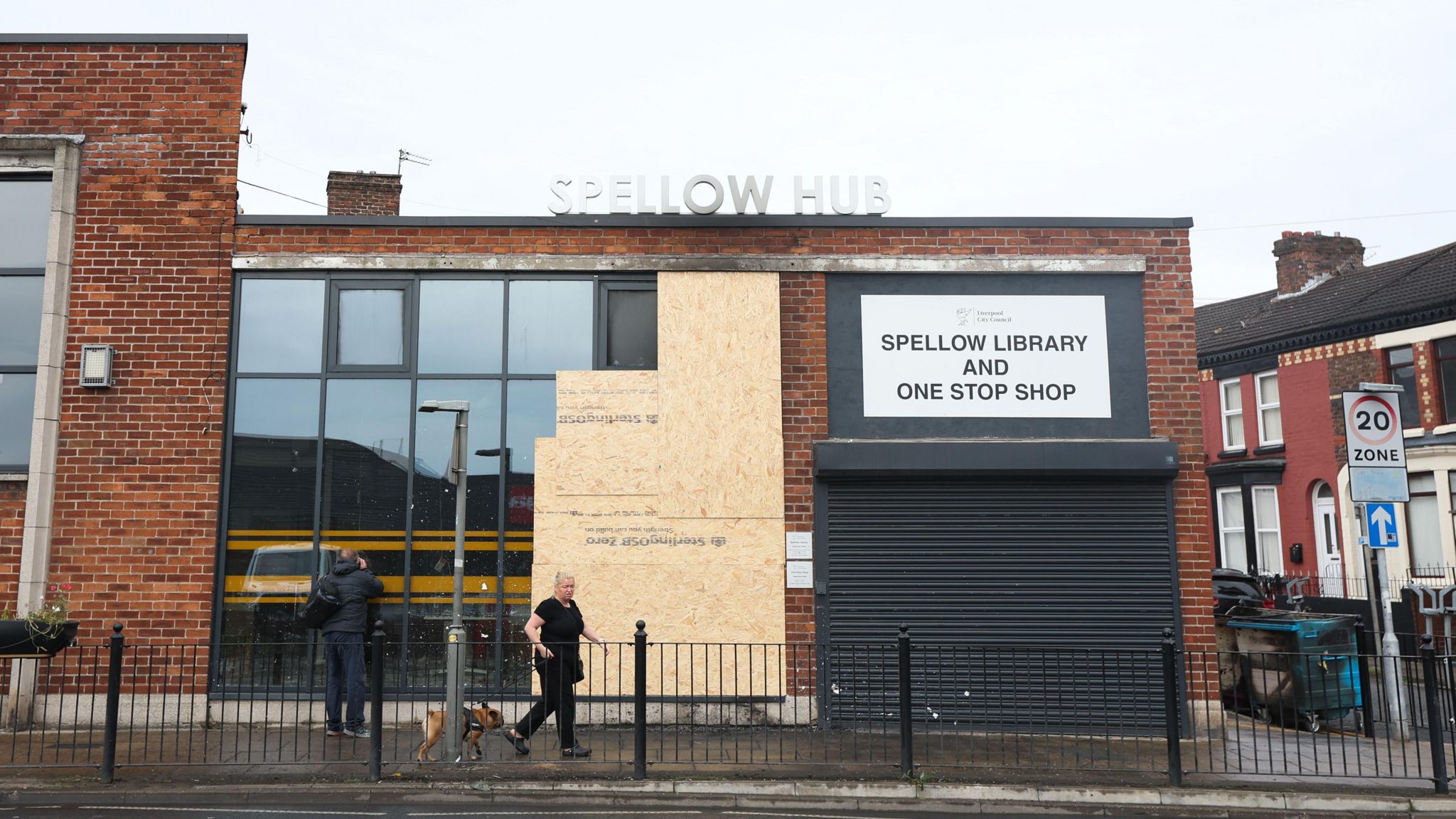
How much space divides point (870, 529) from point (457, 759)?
200 inches

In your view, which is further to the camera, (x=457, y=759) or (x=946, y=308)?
(x=946, y=308)

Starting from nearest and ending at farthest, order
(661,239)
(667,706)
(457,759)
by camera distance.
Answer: (457,759)
(667,706)
(661,239)

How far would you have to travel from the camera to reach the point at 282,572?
1197cm

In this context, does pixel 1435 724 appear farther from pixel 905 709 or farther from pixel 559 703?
pixel 559 703

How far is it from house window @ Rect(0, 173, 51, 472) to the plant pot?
2.33m

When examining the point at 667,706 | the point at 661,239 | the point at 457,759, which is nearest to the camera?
the point at 457,759

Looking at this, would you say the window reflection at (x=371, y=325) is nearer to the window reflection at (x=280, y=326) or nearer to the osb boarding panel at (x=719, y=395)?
the window reflection at (x=280, y=326)

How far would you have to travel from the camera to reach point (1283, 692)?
12562mm

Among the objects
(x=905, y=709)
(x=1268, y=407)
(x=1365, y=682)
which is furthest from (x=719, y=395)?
(x=1268, y=407)

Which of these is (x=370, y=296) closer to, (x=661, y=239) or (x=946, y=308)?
(x=661, y=239)

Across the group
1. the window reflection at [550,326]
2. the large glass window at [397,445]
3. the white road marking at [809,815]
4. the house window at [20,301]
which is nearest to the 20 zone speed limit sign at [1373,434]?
the white road marking at [809,815]

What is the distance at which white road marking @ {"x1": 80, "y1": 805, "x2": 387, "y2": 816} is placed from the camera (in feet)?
26.4

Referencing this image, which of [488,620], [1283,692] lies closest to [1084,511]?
[1283,692]

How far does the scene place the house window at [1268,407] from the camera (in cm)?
2777
